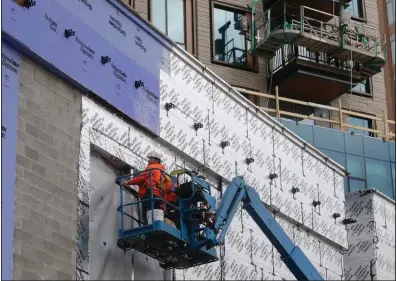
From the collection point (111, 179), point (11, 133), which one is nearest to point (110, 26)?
point (111, 179)

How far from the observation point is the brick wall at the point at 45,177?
21.7 meters

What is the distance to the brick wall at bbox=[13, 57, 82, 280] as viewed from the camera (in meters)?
21.7

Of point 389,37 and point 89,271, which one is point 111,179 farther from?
point 389,37

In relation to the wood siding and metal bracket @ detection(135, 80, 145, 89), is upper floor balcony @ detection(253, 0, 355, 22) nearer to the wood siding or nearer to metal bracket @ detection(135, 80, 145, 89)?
the wood siding

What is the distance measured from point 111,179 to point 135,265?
208cm

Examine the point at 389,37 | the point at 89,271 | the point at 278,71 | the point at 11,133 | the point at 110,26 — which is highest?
the point at 389,37

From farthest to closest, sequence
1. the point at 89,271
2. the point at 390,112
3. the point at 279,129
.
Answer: the point at 390,112, the point at 279,129, the point at 89,271

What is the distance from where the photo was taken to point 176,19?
4147 cm

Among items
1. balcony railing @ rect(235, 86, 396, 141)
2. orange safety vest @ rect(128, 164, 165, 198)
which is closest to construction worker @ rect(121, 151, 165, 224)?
orange safety vest @ rect(128, 164, 165, 198)

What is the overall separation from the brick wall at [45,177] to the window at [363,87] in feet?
74.2

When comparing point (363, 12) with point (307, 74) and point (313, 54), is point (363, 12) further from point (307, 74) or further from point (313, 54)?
point (307, 74)

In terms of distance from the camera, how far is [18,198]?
851 inches

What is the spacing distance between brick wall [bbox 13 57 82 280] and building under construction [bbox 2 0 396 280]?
0.04 m

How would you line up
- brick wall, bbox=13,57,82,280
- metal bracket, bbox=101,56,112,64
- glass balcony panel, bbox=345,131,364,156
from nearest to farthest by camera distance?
brick wall, bbox=13,57,82,280, metal bracket, bbox=101,56,112,64, glass balcony panel, bbox=345,131,364,156
